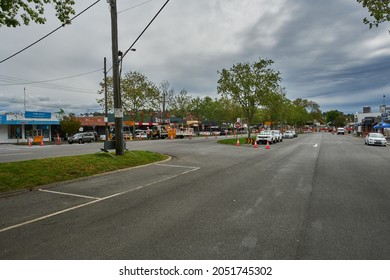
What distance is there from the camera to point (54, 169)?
1065cm

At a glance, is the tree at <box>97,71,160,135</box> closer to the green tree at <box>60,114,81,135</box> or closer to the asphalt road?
the green tree at <box>60,114,81,135</box>

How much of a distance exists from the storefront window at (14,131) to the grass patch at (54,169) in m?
36.6

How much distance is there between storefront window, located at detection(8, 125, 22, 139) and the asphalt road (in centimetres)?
4065

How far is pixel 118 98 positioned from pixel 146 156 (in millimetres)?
3649

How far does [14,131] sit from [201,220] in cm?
4693

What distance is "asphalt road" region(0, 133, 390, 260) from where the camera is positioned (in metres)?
4.09

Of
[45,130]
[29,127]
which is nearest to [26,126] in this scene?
[29,127]

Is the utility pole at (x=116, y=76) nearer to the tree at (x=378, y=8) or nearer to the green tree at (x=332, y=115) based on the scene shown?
the tree at (x=378, y=8)

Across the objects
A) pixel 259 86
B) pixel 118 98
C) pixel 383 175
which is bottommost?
pixel 383 175

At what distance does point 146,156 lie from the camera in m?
15.8

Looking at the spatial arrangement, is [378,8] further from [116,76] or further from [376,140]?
[376,140]

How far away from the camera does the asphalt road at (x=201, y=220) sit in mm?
4094

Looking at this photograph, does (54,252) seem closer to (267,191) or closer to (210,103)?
(267,191)
